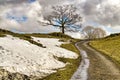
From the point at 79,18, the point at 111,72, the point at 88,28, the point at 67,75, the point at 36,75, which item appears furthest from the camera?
the point at 88,28

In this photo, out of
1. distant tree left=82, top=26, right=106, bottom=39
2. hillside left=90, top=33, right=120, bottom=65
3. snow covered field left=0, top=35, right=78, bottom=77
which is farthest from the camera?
distant tree left=82, top=26, right=106, bottom=39

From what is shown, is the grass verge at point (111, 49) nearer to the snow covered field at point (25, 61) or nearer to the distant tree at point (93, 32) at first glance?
the snow covered field at point (25, 61)

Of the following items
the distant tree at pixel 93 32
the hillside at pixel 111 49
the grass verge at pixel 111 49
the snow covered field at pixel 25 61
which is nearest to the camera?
the snow covered field at pixel 25 61

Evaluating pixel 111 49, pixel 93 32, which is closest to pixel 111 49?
pixel 111 49

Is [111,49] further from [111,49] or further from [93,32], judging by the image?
[93,32]

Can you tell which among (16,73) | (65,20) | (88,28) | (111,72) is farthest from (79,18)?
(16,73)

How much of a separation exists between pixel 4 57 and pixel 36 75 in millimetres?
3499

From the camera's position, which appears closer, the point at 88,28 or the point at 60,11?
the point at 60,11

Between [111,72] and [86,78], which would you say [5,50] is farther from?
[111,72]

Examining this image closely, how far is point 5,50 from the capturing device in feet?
90.3

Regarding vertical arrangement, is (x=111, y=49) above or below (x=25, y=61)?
below

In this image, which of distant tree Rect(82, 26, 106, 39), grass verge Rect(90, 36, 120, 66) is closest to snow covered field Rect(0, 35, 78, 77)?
grass verge Rect(90, 36, 120, 66)

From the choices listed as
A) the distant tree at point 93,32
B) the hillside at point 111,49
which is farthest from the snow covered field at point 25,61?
the distant tree at point 93,32

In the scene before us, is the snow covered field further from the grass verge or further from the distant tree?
the distant tree
